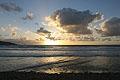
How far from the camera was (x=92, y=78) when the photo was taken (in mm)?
7348

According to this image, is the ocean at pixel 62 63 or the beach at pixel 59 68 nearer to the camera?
the beach at pixel 59 68

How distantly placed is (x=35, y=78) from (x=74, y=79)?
2.87 metres

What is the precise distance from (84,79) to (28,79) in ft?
13.3

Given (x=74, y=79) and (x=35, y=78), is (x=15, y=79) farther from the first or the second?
(x=74, y=79)

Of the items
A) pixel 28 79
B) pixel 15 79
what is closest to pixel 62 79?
pixel 28 79

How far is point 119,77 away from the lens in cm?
749

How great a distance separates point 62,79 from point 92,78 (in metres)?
2.25

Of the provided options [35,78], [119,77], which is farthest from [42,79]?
[119,77]

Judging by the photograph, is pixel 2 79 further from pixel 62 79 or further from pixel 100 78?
pixel 100 78

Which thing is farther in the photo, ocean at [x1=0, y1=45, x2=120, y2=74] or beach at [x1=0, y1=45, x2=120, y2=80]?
ocean at [x1=0, y1=45, x2=120, y2=74]

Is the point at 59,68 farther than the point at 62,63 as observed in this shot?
No

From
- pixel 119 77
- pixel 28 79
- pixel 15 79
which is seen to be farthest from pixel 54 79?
pixel 119 77

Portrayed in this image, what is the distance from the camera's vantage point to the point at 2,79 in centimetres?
721

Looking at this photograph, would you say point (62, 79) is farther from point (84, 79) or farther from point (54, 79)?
point (84, 79)
